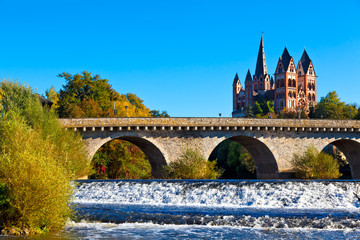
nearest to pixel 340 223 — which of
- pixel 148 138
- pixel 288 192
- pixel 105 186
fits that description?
pixel 288 192

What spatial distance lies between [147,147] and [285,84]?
11062cm

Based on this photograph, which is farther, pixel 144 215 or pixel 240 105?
pixel 240 105

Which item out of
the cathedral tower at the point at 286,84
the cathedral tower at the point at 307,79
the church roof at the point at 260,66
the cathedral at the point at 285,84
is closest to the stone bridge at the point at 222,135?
the cathedral at the point at 285,84

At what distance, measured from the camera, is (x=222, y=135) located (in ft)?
131

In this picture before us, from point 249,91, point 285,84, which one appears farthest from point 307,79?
point 249,91

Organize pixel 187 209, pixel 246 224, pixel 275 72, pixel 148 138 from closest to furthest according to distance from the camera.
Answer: pixel 246 224, pixel 187 209, pixel 148 138, pixel 275 72

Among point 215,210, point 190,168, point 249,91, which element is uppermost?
point 249,91

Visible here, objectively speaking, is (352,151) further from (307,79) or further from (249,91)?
(249,91)

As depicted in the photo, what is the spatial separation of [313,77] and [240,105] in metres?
26.3

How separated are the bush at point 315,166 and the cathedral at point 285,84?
101 m

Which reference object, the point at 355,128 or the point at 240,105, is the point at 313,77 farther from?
the point at 355,128

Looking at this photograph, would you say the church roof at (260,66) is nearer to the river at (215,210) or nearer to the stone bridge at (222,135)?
the stone bridge at (222,135)

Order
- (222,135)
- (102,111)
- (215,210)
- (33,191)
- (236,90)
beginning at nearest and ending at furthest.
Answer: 1. (33,191)
2. (215,210)
3. (222,135)
4. (102,111)
5. (236,90)

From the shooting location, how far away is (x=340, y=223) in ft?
61.6
